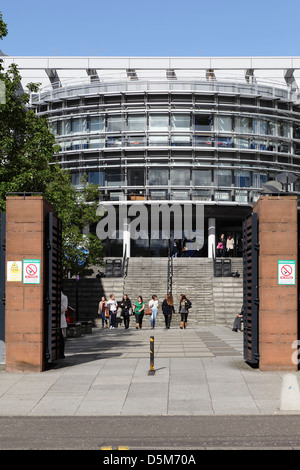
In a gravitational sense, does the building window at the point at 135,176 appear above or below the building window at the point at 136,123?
below

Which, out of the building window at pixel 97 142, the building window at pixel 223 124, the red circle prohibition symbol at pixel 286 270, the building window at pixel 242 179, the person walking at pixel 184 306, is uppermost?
the building window at pixel 223 124

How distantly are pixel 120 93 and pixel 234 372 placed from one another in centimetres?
5082

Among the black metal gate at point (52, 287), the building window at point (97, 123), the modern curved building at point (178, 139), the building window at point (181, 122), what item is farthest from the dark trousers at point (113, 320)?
the building window at point (97, 123)

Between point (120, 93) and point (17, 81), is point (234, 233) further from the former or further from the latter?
point (17, 81)

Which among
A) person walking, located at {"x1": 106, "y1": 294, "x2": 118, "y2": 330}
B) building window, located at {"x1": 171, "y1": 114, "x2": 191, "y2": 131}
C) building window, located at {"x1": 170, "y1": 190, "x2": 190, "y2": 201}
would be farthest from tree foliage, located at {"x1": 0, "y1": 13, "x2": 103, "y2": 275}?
building window, located at {"x1": 171, "y1": 114, "x2": 191, "y2": 131}

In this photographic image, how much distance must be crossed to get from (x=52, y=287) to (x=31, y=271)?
0.72 meters

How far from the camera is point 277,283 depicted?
1397 centimetres

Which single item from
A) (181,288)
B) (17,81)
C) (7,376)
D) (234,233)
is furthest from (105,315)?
(234,233)

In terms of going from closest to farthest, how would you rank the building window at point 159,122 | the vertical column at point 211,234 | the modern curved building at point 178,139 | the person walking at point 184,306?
the person walking at point 184,306 < the modern curved building at point 178,139 < the building window at point 159,122 < the vertical column at point 211,234

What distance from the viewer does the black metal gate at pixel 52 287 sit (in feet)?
46.5

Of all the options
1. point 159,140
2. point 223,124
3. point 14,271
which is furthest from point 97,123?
point 14,271

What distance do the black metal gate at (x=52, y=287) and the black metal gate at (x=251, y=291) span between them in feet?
14.7

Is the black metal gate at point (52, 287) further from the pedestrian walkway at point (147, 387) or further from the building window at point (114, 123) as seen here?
the building window at point (114, 123)

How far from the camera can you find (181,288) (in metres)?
41.1
